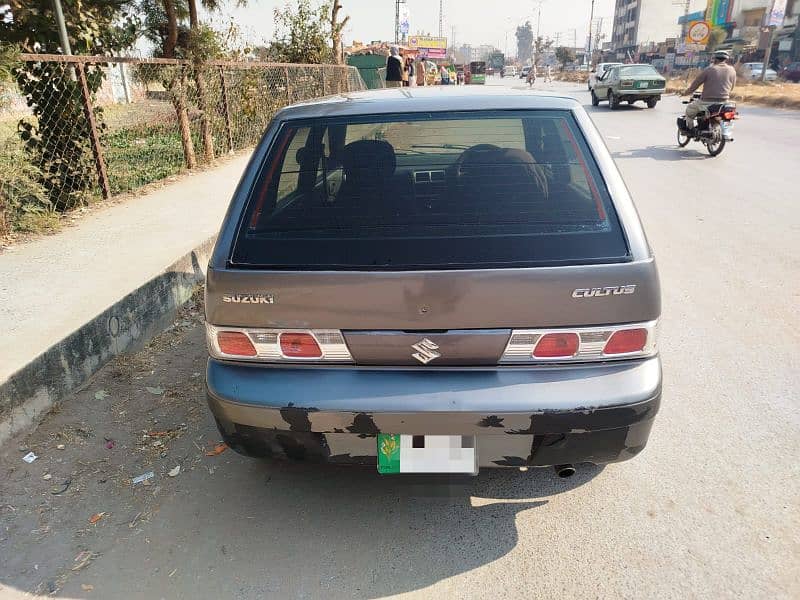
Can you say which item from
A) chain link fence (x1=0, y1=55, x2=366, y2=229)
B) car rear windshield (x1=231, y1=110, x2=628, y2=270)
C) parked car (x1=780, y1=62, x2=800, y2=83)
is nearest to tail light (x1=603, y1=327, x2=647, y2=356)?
car rear windshield (x1=231, y1=110, x2=628, y2=270)

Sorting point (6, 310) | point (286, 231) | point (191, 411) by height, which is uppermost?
point (286, 231)

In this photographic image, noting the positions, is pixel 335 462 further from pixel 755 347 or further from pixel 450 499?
pixel 755 347

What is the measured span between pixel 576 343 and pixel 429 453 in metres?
0.67

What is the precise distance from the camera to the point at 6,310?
397 cm

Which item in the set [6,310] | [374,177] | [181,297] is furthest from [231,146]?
[374,177]

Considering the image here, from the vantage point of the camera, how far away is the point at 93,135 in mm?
6695

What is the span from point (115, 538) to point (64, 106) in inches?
224

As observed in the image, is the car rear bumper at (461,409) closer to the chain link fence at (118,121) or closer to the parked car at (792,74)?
the chain link fence at (118,121)

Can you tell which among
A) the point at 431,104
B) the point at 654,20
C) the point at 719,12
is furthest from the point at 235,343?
the point at 654,20

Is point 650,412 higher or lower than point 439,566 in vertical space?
higher

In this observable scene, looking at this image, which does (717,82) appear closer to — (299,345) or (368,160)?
(368,160)

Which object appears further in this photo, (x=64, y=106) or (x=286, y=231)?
(x=64, y=106)

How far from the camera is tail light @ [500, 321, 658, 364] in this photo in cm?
215

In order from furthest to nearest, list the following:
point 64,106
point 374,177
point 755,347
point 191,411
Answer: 1. point 64,106
2. point 755,347
3. point 191,411
4. point 374,177
